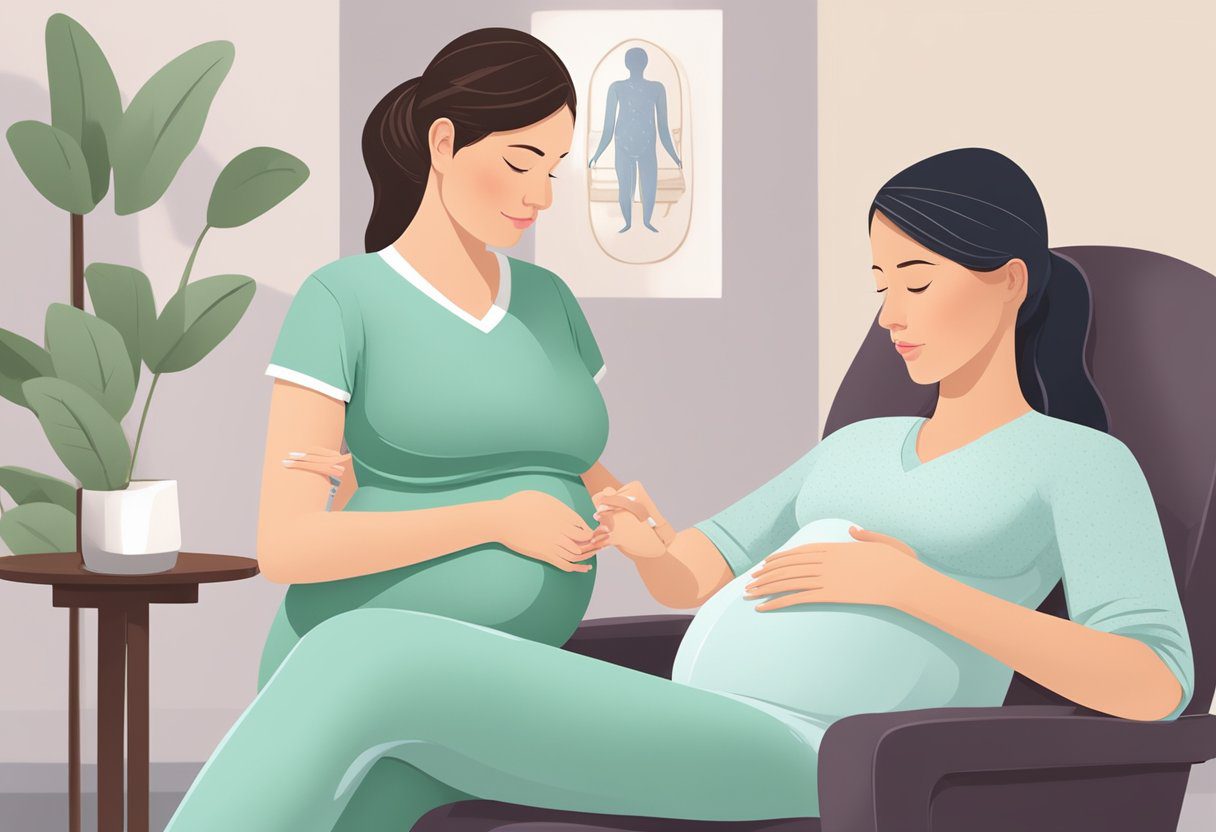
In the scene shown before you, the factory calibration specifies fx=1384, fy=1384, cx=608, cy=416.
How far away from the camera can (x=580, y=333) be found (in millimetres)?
1943

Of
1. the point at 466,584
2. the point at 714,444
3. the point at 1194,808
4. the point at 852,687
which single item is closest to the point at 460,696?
the point at 466,584

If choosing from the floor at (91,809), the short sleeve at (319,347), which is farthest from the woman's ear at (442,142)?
the floor at (91,809)

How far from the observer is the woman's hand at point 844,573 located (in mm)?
1507

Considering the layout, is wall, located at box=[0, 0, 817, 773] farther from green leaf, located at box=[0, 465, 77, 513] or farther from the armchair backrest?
the armchair backrest

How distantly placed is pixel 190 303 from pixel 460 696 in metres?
1.36

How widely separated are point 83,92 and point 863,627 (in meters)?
1.79

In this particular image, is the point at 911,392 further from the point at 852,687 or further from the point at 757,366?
the point at 757,366

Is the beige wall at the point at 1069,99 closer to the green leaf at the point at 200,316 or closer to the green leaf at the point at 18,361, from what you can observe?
the green leaf at the point at 200,316

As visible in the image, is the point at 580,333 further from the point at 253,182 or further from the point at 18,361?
the point at 18,361

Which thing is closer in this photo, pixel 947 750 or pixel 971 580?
pixel 947 750

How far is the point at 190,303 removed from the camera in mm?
2471

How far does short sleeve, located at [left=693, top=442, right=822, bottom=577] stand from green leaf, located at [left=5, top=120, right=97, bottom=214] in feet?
4.45

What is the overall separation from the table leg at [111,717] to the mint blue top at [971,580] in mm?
1089

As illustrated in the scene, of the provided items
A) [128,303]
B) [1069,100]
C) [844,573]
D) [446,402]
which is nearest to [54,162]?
[128,303]
